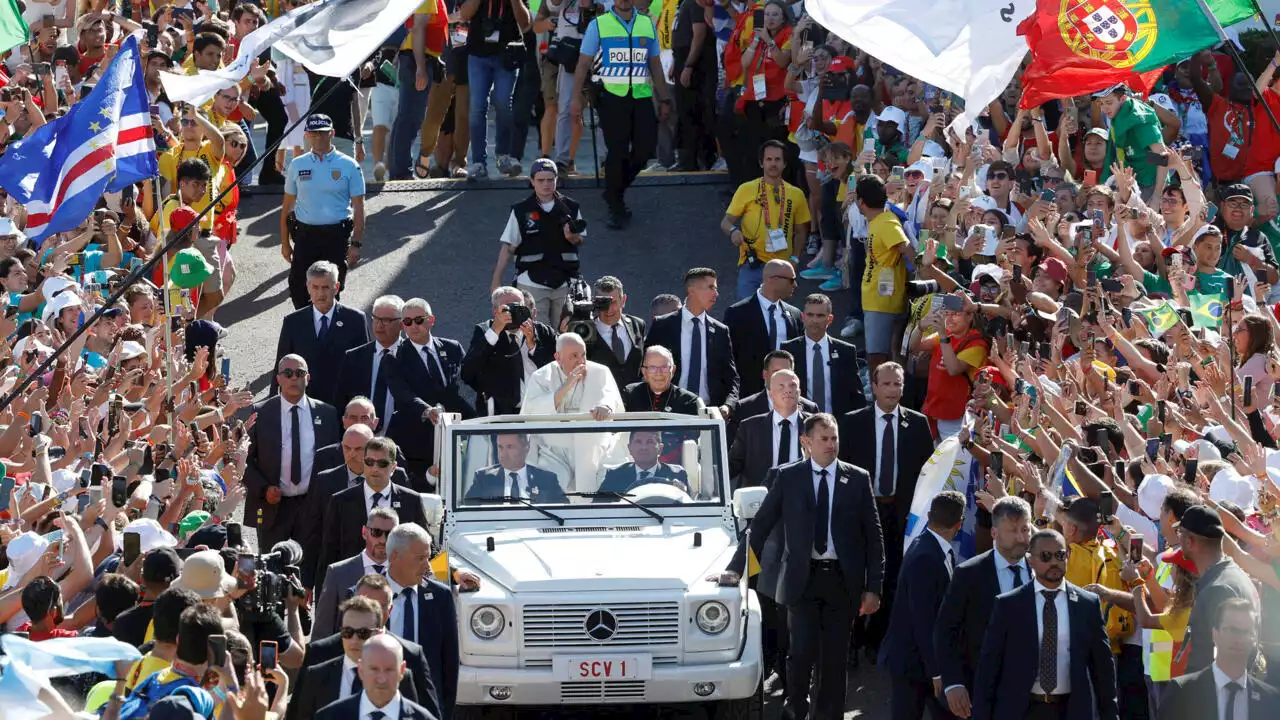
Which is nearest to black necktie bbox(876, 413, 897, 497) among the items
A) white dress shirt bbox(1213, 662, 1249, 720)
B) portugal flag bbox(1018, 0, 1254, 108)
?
portugal flag bbox(1018, 0, 1254, 108)

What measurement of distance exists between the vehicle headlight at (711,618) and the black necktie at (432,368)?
373 centimetres

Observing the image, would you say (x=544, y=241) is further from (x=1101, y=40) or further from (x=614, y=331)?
(x=1101, y=40)

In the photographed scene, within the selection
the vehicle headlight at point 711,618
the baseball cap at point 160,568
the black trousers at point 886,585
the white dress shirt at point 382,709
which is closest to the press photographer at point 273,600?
the baseball cap at point 160,568

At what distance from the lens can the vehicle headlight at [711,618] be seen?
1024 centimetres

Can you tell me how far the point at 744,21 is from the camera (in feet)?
65.3

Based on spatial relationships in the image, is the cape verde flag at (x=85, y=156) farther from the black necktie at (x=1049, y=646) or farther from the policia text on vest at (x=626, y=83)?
the policia text on vest at (x=626, y=83)

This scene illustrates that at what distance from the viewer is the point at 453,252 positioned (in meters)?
19.8

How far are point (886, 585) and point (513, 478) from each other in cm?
268

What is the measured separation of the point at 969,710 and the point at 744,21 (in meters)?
11.8

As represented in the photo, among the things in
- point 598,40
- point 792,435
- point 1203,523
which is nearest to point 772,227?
point 598,40

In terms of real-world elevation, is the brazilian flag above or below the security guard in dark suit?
above

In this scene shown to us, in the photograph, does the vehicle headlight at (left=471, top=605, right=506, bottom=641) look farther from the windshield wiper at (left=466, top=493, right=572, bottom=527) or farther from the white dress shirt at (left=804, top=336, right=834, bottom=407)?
the white dress shirt at (left=804, top=336, right=834, bottom=407)

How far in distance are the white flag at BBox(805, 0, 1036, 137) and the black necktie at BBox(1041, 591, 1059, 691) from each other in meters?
3.41

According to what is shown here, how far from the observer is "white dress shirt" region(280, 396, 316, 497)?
12.4 meters
